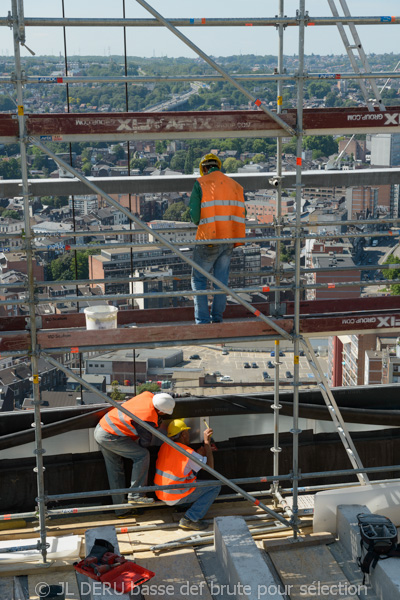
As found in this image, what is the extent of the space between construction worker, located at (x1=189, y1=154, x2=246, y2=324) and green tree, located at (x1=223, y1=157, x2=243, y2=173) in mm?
44787

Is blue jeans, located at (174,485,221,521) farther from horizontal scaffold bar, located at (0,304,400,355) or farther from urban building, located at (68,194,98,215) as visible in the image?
urban building, located at (68,194,98,215)

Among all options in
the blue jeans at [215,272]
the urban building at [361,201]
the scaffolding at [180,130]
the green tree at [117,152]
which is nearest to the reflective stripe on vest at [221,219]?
the blue jeans at [215,272]

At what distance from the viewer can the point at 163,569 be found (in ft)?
20.4

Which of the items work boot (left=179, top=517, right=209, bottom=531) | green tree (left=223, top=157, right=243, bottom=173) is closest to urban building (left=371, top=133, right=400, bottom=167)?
green tree (left=223, top=157, right=243, bottom=173)

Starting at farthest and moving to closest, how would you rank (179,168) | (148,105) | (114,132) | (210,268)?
1. (179,168)
2. (148,105)
3. (210,268)
4. (114,132)

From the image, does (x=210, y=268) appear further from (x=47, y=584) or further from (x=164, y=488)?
(x=47, y=584)

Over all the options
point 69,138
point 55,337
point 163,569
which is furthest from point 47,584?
point 69,138

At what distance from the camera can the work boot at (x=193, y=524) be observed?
690cm

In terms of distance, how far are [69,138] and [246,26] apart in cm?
177

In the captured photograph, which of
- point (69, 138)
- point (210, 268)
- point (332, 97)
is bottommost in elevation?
point (210, 268)

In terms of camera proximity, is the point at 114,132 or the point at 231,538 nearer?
the point at 231,538

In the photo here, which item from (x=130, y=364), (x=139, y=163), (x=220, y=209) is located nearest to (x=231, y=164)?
(x=139, y=163)

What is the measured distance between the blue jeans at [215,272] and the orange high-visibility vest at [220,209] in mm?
112

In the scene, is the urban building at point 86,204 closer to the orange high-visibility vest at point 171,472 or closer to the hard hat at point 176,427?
the hard hat at point 176,427
